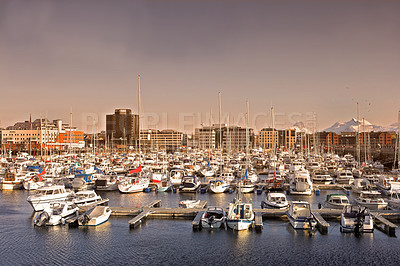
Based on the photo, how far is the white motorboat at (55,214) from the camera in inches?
1124

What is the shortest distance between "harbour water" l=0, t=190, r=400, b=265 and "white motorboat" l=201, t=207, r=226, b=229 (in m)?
0.54

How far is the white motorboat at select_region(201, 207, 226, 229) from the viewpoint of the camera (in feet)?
89.9

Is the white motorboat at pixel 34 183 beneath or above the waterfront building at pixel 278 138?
beneath

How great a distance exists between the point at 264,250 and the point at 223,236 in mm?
3480

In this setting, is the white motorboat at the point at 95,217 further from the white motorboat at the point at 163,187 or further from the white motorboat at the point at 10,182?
the white motorboat at the point at 10,182

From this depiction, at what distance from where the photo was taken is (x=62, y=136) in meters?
153

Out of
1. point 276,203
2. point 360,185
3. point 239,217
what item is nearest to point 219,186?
point 276,203

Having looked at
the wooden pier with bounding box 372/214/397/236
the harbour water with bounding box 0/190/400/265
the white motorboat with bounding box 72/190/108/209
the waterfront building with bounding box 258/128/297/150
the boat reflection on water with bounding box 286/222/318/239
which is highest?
the waterfront building with bounding box 258/128/297/150

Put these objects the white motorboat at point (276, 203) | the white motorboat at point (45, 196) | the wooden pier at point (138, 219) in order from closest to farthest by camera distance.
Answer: the wooden pier at point (138, 219), the white motorboat at point (276, 203), the white motorboat at point (45, 196)

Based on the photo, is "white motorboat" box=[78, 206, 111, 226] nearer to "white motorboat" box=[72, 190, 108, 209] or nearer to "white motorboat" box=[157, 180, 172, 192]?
"white motorboat" box=[72, 190, 108, 209]

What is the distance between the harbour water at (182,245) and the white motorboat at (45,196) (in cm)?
350

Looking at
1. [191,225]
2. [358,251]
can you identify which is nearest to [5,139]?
[191,225]

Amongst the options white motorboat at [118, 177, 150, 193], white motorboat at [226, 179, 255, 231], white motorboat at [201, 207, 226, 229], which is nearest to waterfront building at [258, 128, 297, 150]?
white motorboat at [118, 177, 150, 193]

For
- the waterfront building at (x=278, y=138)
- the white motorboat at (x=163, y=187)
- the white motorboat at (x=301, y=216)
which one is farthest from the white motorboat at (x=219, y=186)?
the waterfront building at (x=278, y=138)
